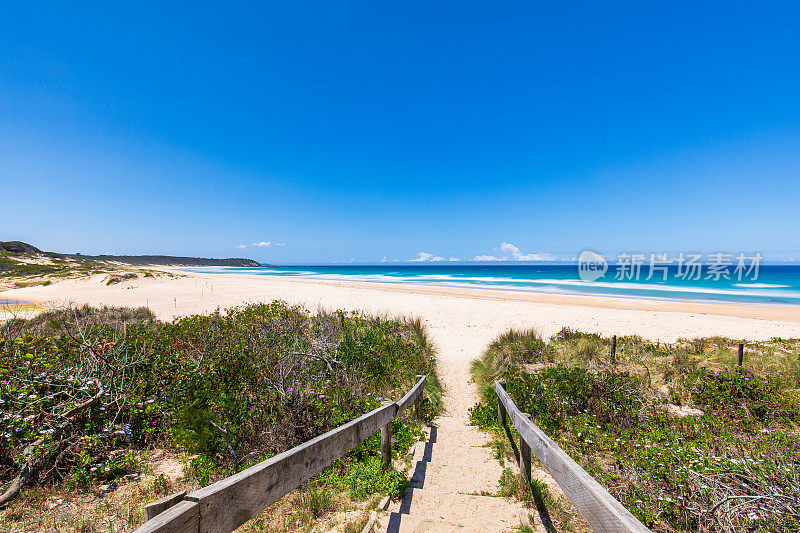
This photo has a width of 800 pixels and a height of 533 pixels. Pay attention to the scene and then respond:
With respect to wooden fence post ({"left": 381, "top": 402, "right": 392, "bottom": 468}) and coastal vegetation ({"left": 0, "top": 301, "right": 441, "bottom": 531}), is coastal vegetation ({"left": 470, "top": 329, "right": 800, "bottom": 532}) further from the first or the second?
coastal vegetation ({"left": 0, "top": 301, "right": 441, "bottom": 531})

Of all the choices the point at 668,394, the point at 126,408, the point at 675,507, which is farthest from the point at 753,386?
the point at 126,408

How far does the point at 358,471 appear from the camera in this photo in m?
4.02

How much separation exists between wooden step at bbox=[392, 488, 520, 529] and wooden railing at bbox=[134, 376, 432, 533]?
1265 mm

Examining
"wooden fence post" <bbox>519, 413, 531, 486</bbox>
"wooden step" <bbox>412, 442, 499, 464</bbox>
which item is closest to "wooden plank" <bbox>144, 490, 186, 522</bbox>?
"wooden fence post" <bbox>519, 413, 531, 486</bbox>

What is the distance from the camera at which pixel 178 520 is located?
149cm

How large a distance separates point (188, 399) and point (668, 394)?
29.7ft

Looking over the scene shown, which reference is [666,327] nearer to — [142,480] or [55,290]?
[142,480]

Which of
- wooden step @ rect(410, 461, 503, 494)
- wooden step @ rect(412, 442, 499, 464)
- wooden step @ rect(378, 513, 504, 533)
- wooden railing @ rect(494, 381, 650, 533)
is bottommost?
wooden step @ rect(412, 442, 499, 464)

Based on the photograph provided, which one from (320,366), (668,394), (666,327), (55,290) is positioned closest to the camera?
(320,366)

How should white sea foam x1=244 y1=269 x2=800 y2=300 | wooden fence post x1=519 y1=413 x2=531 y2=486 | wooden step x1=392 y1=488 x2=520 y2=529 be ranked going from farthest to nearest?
white sea foam x1=244 y1=269 x2=800 y2=300 → wooden fence post x1=519 y1=413 x2=531 y2=486 → wooden step x1=392 y1=488 x2=520 y2=529

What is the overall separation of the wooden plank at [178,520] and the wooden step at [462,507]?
2.66 m

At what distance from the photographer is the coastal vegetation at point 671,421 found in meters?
3.07

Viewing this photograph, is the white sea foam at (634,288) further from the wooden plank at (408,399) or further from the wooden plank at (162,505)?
the wooden plank at (162,505)

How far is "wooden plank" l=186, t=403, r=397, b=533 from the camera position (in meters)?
1.66
